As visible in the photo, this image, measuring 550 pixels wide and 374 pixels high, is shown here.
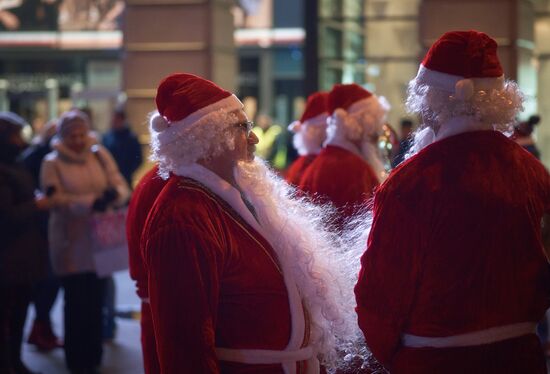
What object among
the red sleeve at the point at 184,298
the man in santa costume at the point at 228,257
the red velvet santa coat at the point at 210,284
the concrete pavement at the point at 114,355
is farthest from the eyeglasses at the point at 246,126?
the concrete pavement at the point at 114,355

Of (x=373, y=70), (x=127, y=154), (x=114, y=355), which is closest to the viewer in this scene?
(x=114, y=355)

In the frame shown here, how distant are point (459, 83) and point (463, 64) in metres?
0.08

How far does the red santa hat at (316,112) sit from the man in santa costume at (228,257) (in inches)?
157

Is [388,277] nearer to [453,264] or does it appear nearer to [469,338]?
[453,264]

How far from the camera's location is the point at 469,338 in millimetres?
2951

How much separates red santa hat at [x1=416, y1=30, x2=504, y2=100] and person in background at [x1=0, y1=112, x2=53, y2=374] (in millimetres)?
4104

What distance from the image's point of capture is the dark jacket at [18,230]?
6574 mm

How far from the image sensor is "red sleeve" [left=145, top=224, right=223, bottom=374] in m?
2.91

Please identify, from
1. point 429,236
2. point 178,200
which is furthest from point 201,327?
point 429,236

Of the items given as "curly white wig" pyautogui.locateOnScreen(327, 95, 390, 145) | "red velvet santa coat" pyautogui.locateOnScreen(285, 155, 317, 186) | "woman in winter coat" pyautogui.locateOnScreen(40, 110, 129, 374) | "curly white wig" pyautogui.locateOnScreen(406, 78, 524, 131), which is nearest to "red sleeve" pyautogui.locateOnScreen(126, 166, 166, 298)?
"curly white wig" pyautogui.locateOnScreen(406, 78, 524, 131)

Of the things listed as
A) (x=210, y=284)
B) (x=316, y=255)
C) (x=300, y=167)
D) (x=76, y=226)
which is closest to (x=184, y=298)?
(x=210, y=284)

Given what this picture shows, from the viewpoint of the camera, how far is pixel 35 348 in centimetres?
864

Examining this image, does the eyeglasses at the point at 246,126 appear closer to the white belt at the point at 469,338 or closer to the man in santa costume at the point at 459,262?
A: the man in santa costume at the point at 459,262

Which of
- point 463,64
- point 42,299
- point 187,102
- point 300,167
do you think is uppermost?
point 463,64
